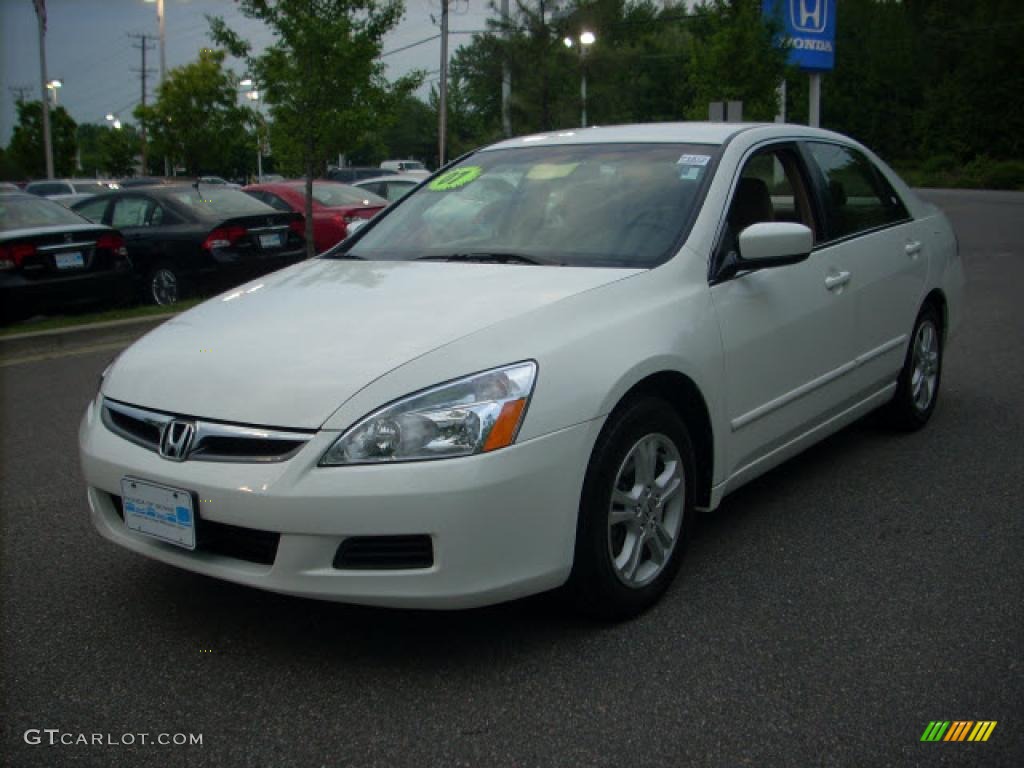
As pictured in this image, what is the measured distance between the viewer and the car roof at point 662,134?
4219 millimetres

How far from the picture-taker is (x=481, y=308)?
3.20 m

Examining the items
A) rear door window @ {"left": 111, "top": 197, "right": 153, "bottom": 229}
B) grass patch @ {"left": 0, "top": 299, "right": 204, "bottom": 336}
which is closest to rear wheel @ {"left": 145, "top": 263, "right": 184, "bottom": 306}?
rear door window @ {"left": 111, "top": 197, "right": 153, "bottom": 229}

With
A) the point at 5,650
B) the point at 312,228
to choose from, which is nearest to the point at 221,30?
the point at 312,228

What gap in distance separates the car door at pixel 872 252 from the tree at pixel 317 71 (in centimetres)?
893

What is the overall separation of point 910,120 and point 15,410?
2703 inches

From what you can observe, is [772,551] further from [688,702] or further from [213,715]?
[213,715]

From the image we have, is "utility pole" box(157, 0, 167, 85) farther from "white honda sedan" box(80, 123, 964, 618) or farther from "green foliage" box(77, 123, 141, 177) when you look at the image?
"white honda sedan" box(80, 123, 964, 618)

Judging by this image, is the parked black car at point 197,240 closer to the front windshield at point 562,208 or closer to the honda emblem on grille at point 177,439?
the front windshield at point 562,208

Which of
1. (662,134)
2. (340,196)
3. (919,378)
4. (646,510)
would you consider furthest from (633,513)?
(340,196)

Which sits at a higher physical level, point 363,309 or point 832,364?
point 363,309

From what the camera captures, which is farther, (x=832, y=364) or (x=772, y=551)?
(x=832, y=364)

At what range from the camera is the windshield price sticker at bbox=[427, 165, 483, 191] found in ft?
14.7

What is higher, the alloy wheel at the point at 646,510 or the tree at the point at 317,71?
the tree at the point at 317,71

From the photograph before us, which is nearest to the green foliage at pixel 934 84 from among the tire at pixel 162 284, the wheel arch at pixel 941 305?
the tire at pixel 162 284
